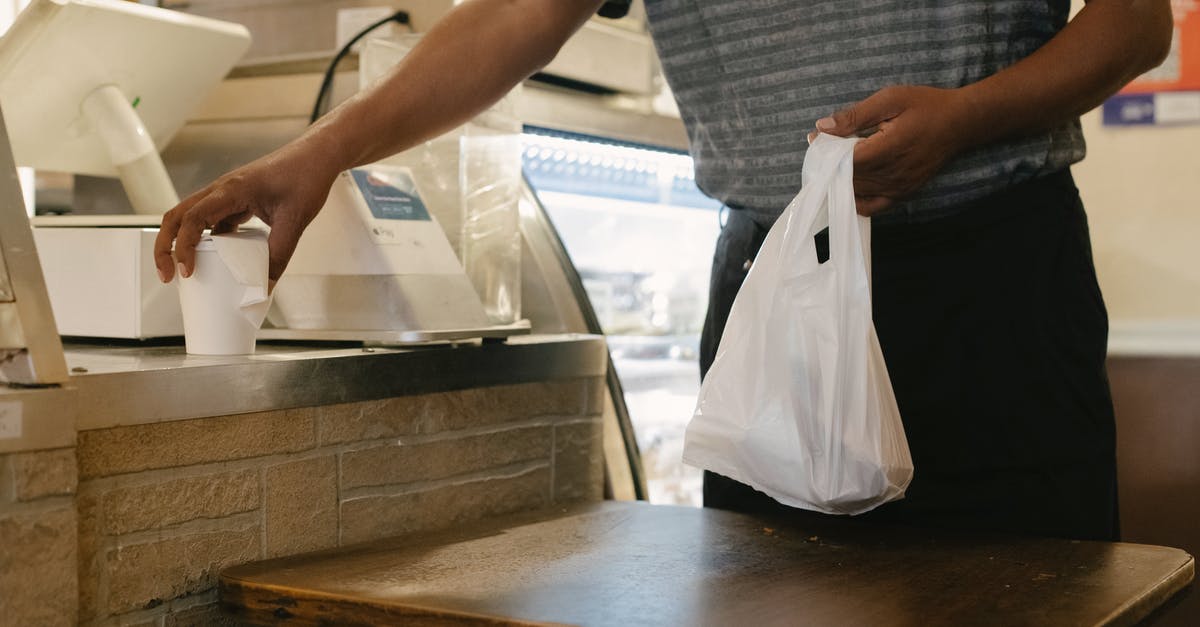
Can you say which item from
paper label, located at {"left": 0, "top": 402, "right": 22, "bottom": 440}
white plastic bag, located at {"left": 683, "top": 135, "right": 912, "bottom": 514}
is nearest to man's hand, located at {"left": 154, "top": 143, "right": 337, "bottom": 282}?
paper label, located at {"left": 0, "top": 402, "right": 22, "bottom": 440}

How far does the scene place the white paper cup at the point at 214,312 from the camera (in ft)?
3.94

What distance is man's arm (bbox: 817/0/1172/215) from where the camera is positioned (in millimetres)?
1121

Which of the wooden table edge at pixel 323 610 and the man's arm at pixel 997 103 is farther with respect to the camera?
the man's arm at pixel 997 103

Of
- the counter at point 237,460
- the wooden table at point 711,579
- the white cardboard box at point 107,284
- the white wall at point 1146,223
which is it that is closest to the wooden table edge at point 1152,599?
the wooden table at point 711,579

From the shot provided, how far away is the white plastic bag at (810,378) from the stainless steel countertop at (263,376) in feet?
1.08

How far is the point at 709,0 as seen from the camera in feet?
4.49

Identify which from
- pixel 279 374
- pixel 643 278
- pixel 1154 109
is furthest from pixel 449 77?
pixel 1154 109

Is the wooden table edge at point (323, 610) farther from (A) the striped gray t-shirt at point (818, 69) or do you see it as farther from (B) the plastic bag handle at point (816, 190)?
(A) the striped gray t-shirt at point (818, 69)

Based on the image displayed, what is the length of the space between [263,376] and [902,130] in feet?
2.07

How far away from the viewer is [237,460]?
1126mm

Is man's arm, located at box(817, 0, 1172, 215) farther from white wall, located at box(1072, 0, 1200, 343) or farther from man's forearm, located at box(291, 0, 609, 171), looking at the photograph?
white wall, located at box(1072, 0, 1200, 343)

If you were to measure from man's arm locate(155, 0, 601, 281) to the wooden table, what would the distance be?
329 millimetres

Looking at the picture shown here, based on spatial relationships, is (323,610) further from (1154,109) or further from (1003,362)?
(1154,109)

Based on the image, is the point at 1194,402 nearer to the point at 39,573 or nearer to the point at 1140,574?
the point at 1140,574
